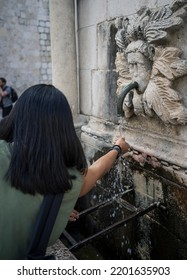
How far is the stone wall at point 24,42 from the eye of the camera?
12.0 meters

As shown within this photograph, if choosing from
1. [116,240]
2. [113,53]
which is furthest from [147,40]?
[116,240]

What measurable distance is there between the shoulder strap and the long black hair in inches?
1.6

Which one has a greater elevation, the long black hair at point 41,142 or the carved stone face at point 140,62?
the carved stone face at point 140,62

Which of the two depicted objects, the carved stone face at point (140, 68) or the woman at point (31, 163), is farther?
the carved stone face at point (140, 68)

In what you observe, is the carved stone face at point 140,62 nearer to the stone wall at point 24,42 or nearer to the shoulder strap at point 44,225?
the shoulder strap at point 44,225

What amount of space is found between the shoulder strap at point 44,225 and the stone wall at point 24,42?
462 inches

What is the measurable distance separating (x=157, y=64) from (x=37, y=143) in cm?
127

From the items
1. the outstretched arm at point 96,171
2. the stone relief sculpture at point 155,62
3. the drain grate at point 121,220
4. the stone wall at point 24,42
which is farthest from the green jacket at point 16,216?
the stone wall at point 24,42

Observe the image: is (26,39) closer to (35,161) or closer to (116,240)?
(116,240)

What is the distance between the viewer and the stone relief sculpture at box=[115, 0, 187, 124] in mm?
2090

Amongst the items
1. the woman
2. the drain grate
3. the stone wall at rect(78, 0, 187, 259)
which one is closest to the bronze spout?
the stone wall at rect(78, 0, 187, 259)

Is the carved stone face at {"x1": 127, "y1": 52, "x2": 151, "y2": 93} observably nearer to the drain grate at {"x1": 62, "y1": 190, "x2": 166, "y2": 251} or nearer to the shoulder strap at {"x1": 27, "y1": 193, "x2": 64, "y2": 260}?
the drain grate at {"x1": 62, "y1": 190, "x2": 166, "y2": 251}

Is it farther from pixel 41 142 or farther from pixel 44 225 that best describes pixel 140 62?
pixel 44 225

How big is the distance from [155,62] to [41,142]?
4.21ft
